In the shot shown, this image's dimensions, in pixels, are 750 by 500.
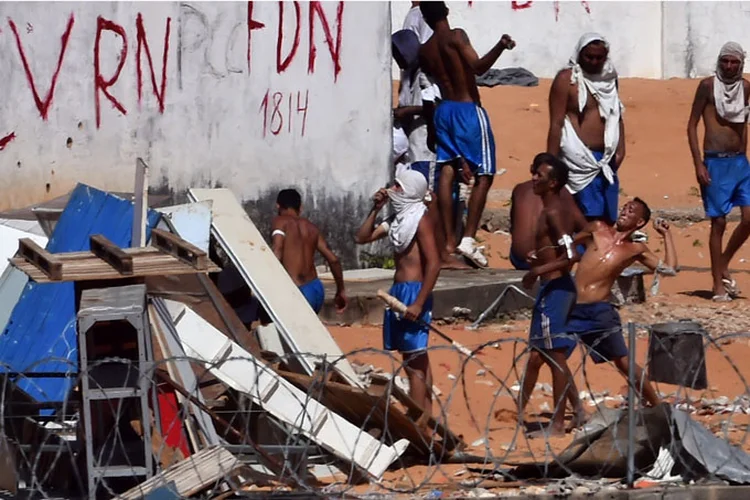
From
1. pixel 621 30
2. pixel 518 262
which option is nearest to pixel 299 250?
pixel 518 262

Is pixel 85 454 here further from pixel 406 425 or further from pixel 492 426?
pixel 492 426

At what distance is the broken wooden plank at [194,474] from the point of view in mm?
6594

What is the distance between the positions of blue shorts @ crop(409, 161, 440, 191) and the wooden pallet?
188 inches

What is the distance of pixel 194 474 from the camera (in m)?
6.69

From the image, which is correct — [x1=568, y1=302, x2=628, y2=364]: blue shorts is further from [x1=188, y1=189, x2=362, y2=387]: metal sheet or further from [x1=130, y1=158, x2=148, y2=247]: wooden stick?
[x1=130, y1=158, x2=148, y2=247]: wooden stick

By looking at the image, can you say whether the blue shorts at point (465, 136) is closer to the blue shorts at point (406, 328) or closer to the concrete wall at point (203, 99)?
the concrete wall at point (203, 99)

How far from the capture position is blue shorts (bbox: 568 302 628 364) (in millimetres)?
8320

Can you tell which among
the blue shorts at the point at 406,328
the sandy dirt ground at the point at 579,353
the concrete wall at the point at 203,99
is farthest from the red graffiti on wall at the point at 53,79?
the blue shorts at the point at 406,328

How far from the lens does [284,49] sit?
1142 centimetres

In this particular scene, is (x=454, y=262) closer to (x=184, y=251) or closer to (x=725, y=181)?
(x=725, y=181)

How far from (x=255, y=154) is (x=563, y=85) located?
2391 millimetres

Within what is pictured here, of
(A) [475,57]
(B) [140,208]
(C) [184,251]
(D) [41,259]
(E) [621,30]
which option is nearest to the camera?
(D) [41,259]

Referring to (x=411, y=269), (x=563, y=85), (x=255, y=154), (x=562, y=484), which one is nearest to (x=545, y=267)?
(x=411, y=269)

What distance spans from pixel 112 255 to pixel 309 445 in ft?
4.13
